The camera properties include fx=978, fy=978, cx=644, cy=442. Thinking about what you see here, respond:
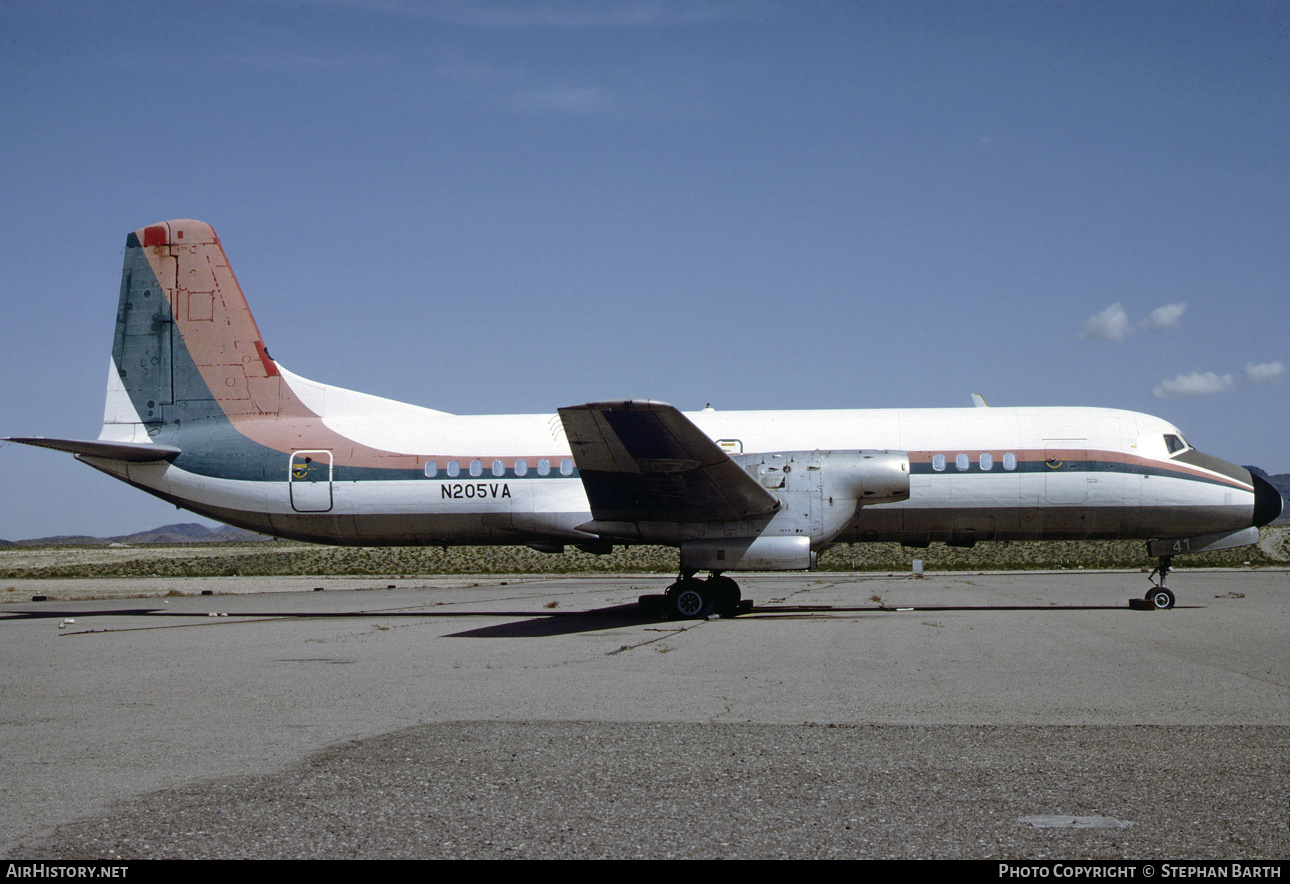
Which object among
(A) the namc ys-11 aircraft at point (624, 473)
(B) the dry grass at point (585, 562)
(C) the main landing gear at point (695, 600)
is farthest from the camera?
(B) the dry grass at point (585, 562)

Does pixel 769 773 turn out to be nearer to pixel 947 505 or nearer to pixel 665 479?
pixel 665 479

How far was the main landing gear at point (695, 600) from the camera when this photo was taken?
54.3 ft

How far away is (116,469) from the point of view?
19.7 m

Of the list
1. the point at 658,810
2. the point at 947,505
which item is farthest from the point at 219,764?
the point at 947,505

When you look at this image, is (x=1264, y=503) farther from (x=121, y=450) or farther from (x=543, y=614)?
(x=121, y=450)

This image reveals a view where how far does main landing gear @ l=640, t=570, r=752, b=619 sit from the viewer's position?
54.3 ft

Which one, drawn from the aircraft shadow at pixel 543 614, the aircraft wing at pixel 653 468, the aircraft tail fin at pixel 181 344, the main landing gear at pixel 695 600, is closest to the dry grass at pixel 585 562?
the aircraft shadow at pixel 543 614

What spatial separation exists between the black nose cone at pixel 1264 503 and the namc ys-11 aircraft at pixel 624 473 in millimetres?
79

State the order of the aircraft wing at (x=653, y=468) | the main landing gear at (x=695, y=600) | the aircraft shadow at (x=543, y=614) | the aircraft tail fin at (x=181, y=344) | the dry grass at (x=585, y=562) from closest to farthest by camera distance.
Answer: the aircraft wing at (x=653, y=468) → the aircraft shadow at (x=543, y=614) → the main landing gear at (x=695, y=600) → the aircraft tail fin at (x=181, y=344) → the dry grass at (x=585, y=562)

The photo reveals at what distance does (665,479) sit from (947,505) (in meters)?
5.73

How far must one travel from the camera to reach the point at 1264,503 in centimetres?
1802

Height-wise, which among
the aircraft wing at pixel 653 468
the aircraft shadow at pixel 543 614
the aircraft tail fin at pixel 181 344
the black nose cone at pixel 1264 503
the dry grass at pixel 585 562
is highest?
the aircraft tail fin at pixel 181 344

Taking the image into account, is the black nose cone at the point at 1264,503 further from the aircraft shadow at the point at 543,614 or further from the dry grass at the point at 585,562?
the dry grass at the point at 585,562

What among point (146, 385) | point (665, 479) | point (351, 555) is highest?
point (146, 385)
